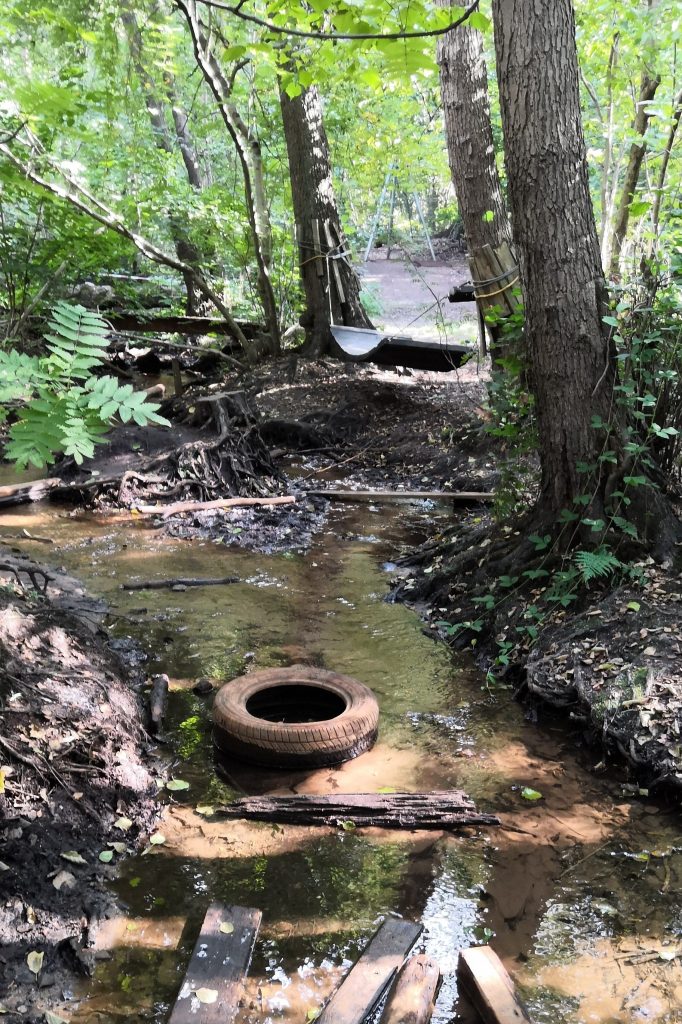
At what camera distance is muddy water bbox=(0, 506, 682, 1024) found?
2.86 m

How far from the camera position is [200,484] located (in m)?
9.51

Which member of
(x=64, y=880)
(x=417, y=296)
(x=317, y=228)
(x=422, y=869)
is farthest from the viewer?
(x=417, y=296)

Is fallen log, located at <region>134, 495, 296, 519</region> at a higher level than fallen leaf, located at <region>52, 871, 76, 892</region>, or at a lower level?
lower

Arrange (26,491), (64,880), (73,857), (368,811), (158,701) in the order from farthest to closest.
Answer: (26,491) < (158,701) < (368,811) < (73,857) < (64,880)

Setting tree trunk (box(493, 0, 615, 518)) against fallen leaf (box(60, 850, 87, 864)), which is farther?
tree trunk (box(493, 0, 615, 518))

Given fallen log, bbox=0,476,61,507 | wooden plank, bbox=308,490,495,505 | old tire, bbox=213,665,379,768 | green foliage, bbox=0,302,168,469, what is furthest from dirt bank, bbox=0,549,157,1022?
wooden plank, bbox=308,490,495,505

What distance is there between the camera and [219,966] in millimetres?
2859

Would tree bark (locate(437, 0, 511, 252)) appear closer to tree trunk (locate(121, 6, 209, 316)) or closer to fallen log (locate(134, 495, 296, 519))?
fallen log (locate(134, 495, 296, 519))

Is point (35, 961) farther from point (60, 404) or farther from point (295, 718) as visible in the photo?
point (295, 718)

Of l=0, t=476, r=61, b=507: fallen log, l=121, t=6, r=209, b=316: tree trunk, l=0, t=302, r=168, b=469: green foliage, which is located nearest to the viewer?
l=0, t=302, r=168, b=469: green foliage

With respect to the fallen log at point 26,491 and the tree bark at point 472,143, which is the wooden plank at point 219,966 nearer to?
the fallen log at point 26,491

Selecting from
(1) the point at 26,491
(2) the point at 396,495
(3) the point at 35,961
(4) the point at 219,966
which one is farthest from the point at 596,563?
(1) the point at 26,491

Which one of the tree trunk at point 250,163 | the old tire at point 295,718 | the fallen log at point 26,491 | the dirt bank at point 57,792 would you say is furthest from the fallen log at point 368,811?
the tree trunk at point 250,163

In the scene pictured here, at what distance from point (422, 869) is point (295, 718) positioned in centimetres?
153
